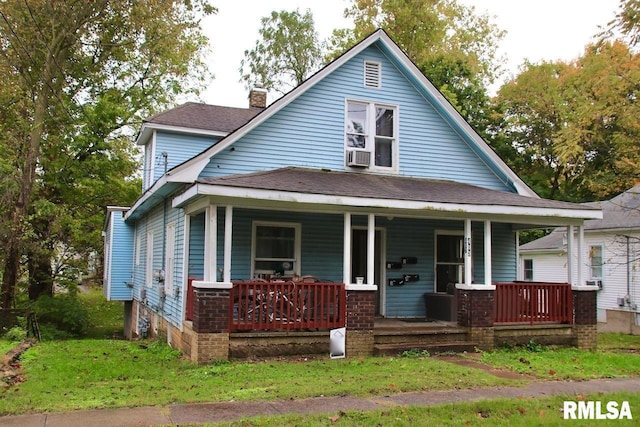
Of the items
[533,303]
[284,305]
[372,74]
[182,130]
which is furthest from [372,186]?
[182,130]

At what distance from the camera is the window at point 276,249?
39.8 ft

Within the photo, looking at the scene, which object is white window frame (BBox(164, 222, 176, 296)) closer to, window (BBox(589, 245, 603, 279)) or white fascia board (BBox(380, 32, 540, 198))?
white fascia board (BBox(380, 32, 540, 198))

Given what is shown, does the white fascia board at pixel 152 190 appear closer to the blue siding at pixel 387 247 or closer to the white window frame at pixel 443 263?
the blue siding at pixel 387 247

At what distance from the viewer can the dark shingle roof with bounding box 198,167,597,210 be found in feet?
33.4

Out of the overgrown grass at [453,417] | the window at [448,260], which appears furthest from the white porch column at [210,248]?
the window at [448,260]

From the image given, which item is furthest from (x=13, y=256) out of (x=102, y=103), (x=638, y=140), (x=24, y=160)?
(x=638, y=140)

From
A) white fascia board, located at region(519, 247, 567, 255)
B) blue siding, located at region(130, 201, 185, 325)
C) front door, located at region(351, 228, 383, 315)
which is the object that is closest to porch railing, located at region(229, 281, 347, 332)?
blue siding, located at region(130, 201, 185, 325)

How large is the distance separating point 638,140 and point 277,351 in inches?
470

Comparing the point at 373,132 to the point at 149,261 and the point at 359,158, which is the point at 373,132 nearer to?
the point at 359,158

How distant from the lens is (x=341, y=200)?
10.2 meters

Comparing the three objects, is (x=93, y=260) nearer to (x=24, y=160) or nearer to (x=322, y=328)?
(x=24, y=160)

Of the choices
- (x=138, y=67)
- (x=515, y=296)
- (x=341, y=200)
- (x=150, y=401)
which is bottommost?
(x=150, y=401)

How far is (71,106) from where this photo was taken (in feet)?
72.2

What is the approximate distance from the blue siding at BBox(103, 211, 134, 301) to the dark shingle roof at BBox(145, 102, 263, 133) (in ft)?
15.3
